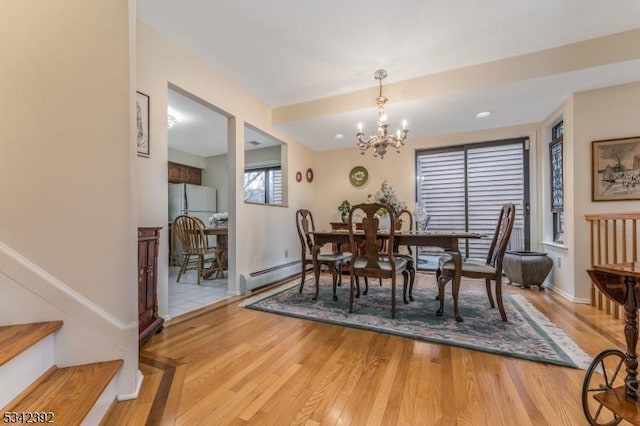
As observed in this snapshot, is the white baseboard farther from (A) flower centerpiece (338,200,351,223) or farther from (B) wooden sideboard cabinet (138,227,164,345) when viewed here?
(A) flower centerpiece (338,200,351,223)

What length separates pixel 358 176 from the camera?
16.5 feet

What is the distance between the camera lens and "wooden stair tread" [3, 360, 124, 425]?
940 mm

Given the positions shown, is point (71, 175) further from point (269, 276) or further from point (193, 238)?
point (193, 238)

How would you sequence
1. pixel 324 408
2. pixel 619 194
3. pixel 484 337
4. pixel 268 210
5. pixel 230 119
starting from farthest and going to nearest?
1. pixel 268 210
2. pixel 230 119
3. pixel 619 194
4. pixel 484 337
5. pixel 324 408

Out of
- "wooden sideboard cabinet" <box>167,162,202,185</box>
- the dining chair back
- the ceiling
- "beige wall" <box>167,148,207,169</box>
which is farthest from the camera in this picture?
"beige wall" <box>167,148,207,169</box>

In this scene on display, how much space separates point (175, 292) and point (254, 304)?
126 centimetres

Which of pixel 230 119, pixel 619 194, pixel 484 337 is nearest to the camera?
pixel 484 337

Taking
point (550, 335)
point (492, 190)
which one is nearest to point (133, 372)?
point (550, 335)

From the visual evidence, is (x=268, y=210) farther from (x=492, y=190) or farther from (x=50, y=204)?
(x=492, y=190)

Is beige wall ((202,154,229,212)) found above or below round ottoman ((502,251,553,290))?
above

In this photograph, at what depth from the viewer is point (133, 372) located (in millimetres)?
1327

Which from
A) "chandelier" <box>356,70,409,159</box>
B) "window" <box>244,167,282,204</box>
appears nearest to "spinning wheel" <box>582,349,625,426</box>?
"chandelier" <box>356,70,409,159</box>

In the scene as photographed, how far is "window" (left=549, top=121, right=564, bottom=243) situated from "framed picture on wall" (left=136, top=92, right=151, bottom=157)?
460cm

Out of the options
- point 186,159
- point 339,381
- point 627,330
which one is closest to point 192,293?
point 339,381
